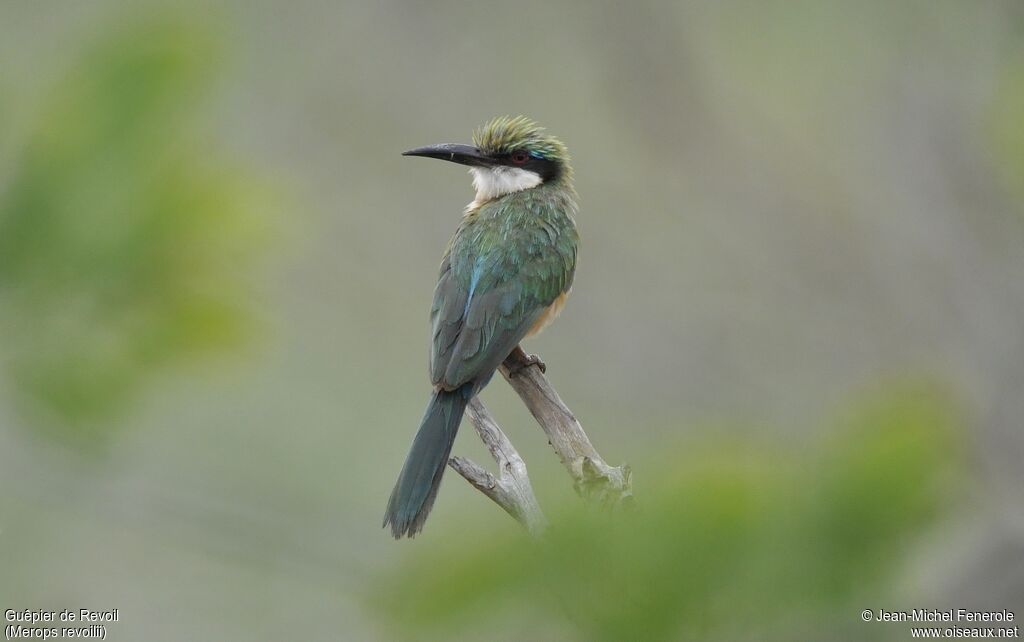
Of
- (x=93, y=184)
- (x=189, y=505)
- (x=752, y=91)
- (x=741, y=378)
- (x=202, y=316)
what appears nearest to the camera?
(x=93, y=184)

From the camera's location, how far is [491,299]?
440 cm

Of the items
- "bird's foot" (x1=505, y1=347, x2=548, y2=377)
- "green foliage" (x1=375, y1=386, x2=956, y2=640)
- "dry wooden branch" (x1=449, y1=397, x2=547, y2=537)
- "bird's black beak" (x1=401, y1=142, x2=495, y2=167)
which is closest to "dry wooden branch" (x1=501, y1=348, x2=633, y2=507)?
"bird's foot" (x1=505, y1=347, x2=548, y2=377)

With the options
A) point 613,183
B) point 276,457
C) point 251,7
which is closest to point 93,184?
point 276,457

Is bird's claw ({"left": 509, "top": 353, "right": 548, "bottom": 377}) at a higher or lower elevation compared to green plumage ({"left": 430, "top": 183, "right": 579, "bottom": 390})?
lower

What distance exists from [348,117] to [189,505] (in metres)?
4.33

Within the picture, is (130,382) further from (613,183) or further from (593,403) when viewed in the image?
(613,183)

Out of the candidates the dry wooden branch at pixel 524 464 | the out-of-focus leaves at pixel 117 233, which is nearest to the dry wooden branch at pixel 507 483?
the dry wooden branch at pixel 524 464

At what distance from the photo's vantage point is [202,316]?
241 cm

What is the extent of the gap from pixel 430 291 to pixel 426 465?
458cm

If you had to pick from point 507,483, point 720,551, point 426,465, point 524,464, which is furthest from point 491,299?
point 720,551

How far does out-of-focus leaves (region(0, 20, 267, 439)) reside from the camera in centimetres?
220

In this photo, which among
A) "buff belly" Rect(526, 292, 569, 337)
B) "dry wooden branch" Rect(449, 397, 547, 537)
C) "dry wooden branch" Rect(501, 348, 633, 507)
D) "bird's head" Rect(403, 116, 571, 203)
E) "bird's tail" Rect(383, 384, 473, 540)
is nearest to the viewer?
"dry wooden branch" Rect(449, 397, 547, 537)

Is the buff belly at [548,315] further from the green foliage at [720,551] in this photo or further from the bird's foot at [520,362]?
the green foliage at [720,551]

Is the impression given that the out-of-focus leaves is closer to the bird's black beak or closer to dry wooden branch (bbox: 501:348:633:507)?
dry wooden branch (bbox: 501:348:633:507)
